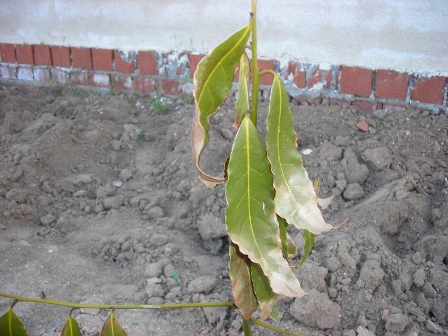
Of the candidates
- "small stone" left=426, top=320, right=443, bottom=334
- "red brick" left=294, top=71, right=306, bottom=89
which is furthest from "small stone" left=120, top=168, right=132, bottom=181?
"small stone" left=426, top=320, right=443, bottom=334

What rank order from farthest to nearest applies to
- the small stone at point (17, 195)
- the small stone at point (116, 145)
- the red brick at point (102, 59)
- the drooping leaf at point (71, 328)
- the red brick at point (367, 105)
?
the red brick at point (102, 59), the small stone at point (116, 145), the red brick at point (367, 105), the small stone at point (17, 195), the drooping leaf at point (71, 328)

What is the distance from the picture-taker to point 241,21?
3979mm

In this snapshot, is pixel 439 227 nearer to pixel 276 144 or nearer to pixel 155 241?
pixel 155 241

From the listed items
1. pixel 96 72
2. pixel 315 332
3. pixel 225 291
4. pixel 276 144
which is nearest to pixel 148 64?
pixel 96 72

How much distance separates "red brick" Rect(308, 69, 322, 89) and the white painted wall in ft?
0.29

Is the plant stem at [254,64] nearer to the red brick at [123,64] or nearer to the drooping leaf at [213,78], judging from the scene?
the drooping leaf at [213,78]

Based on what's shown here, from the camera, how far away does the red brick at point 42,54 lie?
185 inches

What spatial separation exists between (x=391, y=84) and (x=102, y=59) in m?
2.29

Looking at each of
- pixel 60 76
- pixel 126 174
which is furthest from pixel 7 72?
pixel 126 174

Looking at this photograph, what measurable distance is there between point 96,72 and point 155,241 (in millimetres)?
2244

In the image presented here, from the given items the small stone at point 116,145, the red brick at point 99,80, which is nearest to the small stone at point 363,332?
the small stone at point 116,145

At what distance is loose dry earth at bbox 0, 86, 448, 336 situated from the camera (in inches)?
93.4

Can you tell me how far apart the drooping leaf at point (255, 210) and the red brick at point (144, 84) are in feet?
10.3

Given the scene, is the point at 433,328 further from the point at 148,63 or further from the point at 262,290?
the point at 148,63
